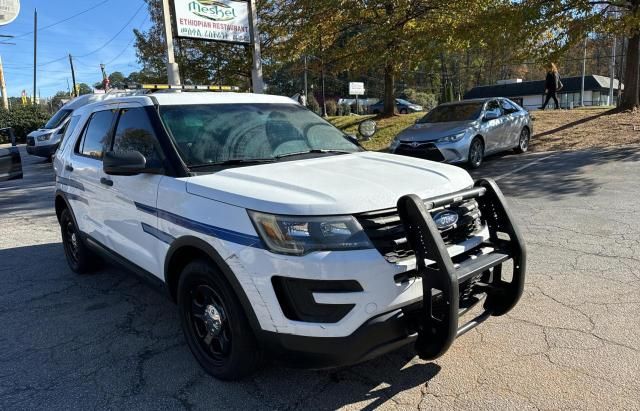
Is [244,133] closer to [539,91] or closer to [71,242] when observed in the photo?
[71,242]

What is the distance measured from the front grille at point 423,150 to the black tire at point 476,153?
767 mm

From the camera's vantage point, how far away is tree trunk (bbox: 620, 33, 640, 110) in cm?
1459

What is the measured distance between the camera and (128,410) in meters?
2.89

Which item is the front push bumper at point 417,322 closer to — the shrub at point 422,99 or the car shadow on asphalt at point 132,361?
the car shadow on asphalt at point 132,361

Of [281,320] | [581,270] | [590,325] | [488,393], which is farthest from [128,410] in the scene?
[581,270]

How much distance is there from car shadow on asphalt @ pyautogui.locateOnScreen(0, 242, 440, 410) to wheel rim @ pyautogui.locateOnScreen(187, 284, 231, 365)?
188 millimetres

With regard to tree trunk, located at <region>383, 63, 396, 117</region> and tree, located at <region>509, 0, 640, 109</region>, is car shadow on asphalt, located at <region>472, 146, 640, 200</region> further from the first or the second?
tree trunk, located at <region>383, 63, 396, 117</region>

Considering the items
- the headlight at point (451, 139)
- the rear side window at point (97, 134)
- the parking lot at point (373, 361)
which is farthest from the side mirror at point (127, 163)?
the headlight at point (451, 139)

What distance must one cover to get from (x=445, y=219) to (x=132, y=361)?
7.77ft

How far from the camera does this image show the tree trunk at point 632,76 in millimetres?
14594

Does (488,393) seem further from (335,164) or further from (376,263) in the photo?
→ (335,164)

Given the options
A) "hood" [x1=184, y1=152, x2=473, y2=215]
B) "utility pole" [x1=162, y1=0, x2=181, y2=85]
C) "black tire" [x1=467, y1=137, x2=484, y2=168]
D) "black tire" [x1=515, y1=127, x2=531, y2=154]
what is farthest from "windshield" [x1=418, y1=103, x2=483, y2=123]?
"hood" [x1=184, y1=152, x2=473, y2=215]

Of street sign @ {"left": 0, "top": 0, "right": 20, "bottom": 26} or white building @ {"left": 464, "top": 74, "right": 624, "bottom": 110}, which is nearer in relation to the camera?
street sign @ {"left": 0, "top": 0, "right": 20, "bottom": 26}

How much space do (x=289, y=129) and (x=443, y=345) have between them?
2.20 meters
